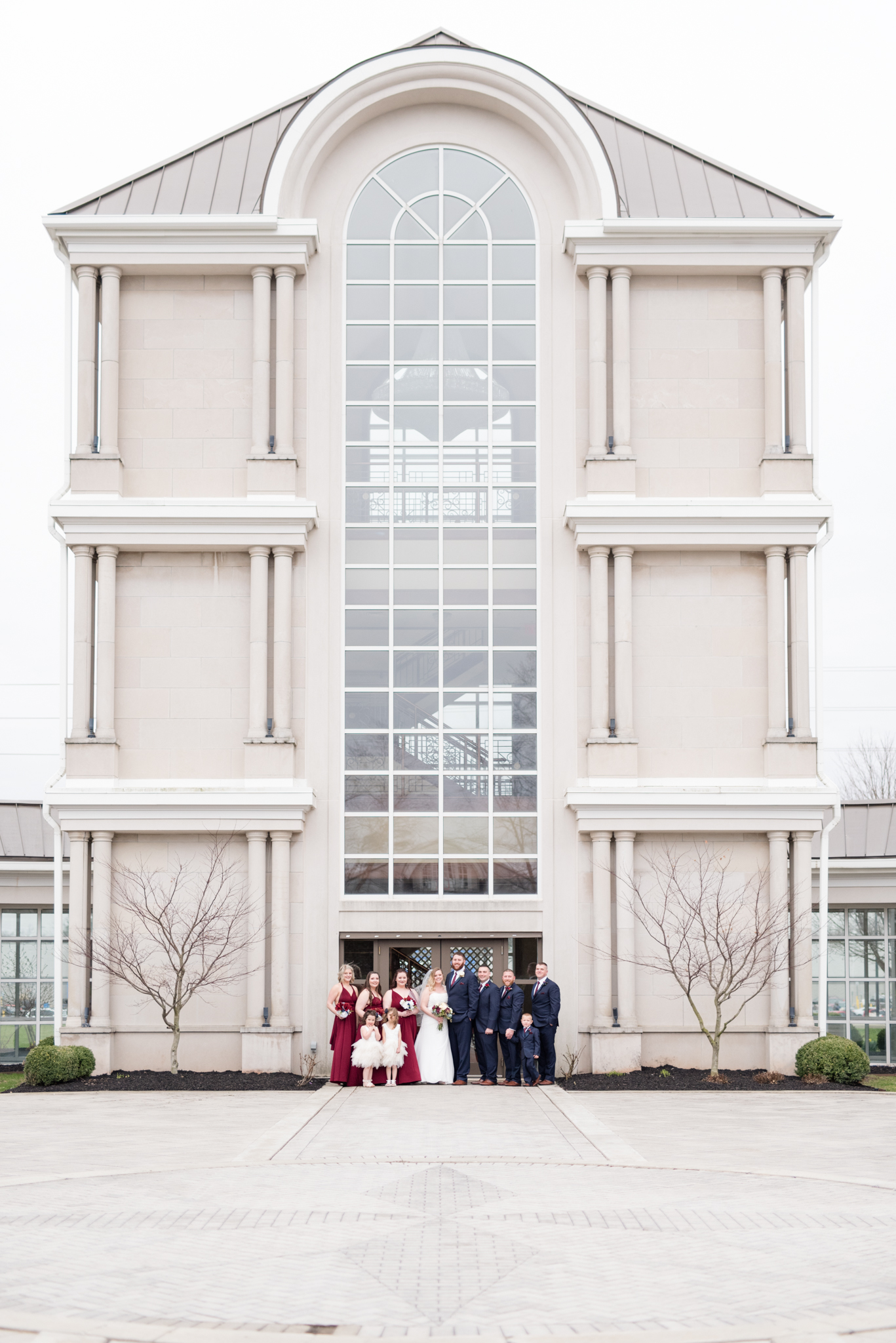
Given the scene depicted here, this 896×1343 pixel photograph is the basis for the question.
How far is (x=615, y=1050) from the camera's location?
71.3 ft

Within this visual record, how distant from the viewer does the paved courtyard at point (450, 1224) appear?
7.86 metres

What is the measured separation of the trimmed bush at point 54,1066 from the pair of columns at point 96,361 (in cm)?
900

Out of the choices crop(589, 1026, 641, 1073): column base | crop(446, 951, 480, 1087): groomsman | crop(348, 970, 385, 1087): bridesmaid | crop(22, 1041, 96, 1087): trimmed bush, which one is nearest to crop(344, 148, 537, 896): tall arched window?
crop(446, 951, 480, 1087): groomsman

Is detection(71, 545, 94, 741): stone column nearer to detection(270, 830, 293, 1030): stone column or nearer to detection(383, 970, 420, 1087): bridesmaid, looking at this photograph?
detection(270, 830, 293, 1030): stone column

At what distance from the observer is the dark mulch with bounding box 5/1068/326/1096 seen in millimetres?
20078

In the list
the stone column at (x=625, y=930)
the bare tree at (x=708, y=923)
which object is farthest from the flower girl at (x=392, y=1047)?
the bare tree at (x=708, y=923)

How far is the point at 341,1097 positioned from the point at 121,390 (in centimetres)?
1163

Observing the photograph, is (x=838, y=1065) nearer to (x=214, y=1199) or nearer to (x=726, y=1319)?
(x=214, y=1199)

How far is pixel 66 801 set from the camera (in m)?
22.2

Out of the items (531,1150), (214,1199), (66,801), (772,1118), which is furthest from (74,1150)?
(66,801)

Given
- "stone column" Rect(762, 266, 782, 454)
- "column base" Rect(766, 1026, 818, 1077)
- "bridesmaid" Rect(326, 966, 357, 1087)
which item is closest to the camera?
"bridesmaid" Rect(326, 966, 357, 1087)

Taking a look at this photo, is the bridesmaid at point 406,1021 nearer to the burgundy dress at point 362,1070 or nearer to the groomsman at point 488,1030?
the burgundy dress at point 362,1070

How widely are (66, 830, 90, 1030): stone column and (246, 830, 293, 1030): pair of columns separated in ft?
8.02

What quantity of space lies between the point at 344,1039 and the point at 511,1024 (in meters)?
2.27
